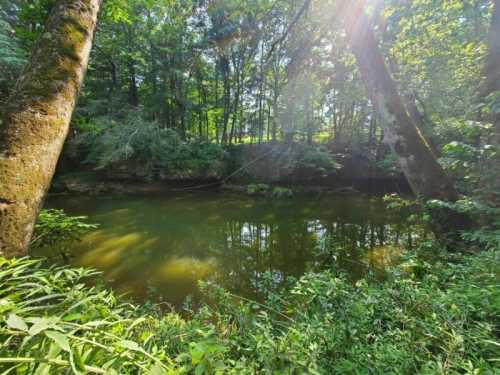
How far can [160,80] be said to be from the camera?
1245 centimetres

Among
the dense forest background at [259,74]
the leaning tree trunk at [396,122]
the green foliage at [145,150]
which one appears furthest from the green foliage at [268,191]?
the leaning tree trunk at [396,122]

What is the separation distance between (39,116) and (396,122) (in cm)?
320

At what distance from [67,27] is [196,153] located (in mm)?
9584

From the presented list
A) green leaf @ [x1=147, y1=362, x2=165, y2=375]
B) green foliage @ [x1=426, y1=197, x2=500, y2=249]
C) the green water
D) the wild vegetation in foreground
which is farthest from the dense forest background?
green leaf @ [x1=147, y1=362, x2=165, y2=375]

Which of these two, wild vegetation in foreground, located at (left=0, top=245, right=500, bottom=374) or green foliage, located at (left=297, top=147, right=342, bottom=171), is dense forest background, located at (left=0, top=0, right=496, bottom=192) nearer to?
green foliage, located at (left=297, top=147, right=342, bottom=171)

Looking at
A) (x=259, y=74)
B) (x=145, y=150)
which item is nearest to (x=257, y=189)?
(x=145, y=150)

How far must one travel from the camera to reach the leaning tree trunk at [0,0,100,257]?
2.49 ft

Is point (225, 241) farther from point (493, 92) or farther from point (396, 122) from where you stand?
point (493, 92)

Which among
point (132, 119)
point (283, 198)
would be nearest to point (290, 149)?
point (283, 198)

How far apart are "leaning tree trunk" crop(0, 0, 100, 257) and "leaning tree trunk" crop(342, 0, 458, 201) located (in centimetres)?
271

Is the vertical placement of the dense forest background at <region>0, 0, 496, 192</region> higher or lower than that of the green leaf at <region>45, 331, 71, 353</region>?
higher

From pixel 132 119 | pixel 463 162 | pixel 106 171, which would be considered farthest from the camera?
pixel 106 171

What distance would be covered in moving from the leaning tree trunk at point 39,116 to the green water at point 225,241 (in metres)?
1.30

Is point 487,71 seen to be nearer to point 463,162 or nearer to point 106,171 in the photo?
point 463,162
